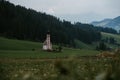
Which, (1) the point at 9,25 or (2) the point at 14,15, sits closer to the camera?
(1) the point at 9,25

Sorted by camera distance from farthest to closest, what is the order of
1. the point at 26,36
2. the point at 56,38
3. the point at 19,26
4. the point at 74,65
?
the point at 56,38, the point at 26,36, the point at 19,26, the point at 74,65

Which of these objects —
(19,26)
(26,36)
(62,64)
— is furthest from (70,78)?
(26,36)

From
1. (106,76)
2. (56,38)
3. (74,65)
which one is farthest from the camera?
(56,38)

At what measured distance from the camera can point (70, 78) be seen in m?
1.84

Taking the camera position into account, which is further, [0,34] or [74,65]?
[0,34]

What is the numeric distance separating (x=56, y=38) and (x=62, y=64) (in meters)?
160

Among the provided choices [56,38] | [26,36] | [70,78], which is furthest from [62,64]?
[56,38]

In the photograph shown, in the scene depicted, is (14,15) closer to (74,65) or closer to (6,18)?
(6,18)

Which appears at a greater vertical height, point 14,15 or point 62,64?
point 14,15

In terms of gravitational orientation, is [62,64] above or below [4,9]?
below

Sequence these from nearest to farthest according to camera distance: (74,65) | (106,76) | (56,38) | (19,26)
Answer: (106,76) < (74,65) < (19,26) < (56,38)

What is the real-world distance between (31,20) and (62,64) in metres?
157

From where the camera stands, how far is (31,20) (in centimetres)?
15825

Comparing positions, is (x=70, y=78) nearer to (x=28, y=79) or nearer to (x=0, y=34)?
(x=28, y=79)
